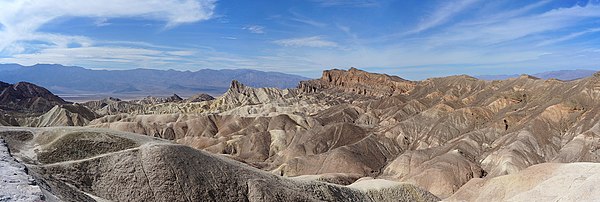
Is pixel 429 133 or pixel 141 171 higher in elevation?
pixel 141 171

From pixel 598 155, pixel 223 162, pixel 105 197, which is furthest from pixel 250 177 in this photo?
pixel 598 155

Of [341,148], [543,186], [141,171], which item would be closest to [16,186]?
[141,171]

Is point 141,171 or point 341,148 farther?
point 341,148

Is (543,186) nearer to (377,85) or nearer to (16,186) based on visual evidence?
(16,186)

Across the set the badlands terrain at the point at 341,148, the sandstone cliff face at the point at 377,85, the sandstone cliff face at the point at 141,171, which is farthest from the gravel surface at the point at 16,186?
the sandstone cliff face at the point at 377,85

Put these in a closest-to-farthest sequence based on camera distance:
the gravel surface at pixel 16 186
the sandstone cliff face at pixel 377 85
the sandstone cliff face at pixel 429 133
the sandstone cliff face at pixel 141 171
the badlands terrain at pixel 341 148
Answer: the gravel surface at pixel 16 186 < the sandstone cliff face at pixel 141 171 < the badlands terrain at pixel 341 148 < the sandstone cliff face at pixel 429 133 < the sandstone cliff face at pixel 377 85

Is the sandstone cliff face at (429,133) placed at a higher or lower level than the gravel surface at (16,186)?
lower

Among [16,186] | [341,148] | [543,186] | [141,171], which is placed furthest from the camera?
[341,148]

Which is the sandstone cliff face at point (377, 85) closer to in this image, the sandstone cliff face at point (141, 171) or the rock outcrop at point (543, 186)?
the rock outcrop at point (543, 186)
